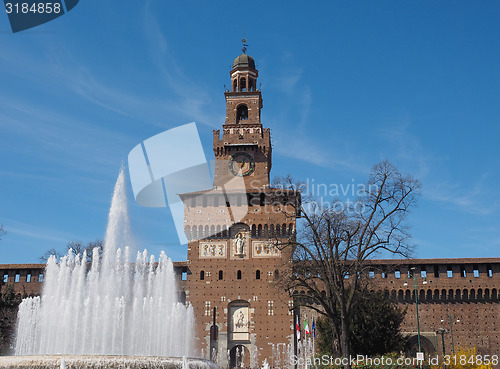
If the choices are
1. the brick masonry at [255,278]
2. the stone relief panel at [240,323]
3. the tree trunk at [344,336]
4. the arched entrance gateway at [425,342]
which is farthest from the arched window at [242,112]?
the tree trunk at [344,336]

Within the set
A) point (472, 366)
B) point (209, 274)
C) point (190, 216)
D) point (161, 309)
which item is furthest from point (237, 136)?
point (472, 366)

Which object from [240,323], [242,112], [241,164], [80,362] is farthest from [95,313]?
[242,112]

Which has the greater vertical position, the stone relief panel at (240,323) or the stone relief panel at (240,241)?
the stone relief panel at (240,241)

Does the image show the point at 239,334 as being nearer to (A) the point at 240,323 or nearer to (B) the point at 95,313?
(A) the point at 240,323

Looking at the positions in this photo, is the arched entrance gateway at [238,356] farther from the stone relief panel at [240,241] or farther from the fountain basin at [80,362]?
the fountain basin at [80,362]

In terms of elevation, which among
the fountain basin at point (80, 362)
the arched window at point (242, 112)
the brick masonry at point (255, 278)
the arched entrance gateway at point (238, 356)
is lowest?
the arched entrance gateway at point (238, 356)

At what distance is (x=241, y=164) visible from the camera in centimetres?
4472

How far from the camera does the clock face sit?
44.4 meters

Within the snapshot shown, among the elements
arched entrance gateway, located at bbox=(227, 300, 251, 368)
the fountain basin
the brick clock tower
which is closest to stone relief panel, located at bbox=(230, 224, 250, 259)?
the brick clock tower

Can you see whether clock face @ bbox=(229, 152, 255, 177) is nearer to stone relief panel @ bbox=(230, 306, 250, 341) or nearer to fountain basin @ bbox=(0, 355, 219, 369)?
stone relief panel @ bbox=(230, 306, 250, 341)

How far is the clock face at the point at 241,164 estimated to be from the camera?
44.4 m

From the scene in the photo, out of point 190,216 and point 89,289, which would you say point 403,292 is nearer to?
point 190,216

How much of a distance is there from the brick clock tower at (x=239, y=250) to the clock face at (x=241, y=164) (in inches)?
3.3

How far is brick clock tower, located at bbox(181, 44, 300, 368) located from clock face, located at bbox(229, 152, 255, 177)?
83mm
